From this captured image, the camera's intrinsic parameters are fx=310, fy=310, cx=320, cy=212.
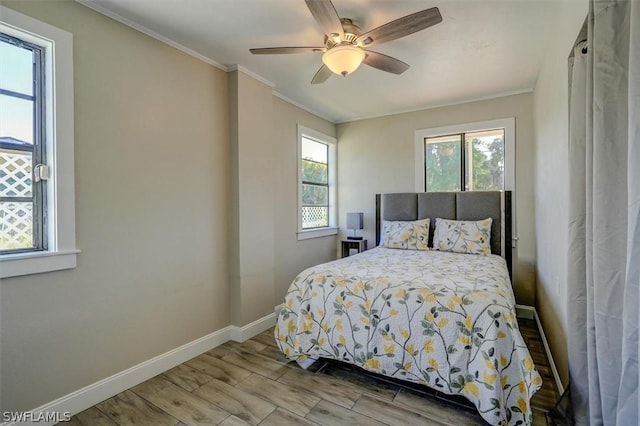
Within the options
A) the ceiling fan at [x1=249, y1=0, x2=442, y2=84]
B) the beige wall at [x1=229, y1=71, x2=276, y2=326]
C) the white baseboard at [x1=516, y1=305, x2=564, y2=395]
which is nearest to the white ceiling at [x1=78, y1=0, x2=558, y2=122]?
the ceiling fan at [x1=249, y1=0, x2=442, y2=84]

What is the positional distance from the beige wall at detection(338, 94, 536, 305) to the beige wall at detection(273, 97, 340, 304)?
96 cm

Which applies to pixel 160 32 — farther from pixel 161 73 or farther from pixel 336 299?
pixel 336 299

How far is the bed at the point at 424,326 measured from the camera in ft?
5.68

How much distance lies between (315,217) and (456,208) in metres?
1.88

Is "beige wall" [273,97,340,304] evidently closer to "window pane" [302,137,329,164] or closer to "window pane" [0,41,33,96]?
"window pane" [302,137,329,164]

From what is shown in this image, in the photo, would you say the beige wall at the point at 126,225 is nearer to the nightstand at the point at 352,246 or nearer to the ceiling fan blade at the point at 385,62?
the ceiling fan blade at the point at 385,62

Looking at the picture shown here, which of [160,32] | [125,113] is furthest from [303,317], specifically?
[160,32]

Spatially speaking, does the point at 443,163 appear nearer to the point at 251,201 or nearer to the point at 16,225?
the point at 251,201

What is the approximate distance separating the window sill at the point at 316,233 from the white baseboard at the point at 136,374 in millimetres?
1234

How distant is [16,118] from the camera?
179 centimetres

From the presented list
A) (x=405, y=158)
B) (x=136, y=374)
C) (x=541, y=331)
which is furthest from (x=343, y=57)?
(x=541, y=331)

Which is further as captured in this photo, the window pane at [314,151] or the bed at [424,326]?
the window pane at [314,151]

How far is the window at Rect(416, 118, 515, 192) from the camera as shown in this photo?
3.74 m

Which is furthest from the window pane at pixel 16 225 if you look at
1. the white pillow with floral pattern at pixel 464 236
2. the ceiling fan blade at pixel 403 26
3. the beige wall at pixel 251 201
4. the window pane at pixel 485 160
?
the window pane at pixel 485 160
